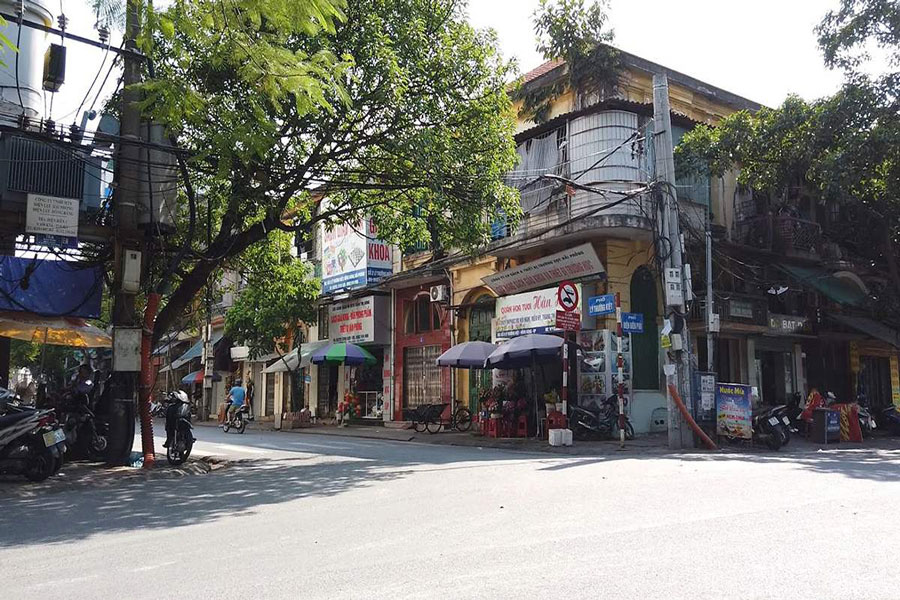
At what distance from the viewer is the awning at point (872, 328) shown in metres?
22.1

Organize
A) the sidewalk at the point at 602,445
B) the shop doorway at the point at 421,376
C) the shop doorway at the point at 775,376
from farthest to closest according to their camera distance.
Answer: the shop doorway at the point at 421,376 → the shop doorway at the point at 775,376 → the sidewalk at the point at 602,445

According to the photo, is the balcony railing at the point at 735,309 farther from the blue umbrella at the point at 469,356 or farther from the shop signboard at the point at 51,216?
the shop signboard at the point at 51,216

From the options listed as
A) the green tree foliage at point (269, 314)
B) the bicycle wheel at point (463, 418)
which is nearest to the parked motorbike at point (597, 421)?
the bicycle wheel at point (463, 418)

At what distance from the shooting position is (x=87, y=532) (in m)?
6.82

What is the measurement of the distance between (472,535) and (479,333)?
16.6m

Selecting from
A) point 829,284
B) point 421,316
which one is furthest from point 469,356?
point 829,284

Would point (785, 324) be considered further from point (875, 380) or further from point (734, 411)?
point (875, 380)

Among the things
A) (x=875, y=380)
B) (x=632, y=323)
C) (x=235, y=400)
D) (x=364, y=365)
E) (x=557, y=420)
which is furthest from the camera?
(x=364, y=365)

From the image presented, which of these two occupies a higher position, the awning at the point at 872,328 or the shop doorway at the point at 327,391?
the awning at the point at 872,328

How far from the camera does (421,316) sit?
83.7 feet

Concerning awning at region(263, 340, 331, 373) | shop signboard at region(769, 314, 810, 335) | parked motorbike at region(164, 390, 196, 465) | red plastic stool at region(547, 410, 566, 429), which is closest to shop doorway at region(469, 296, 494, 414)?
red plastic stool at region(547, 410, 566, 429)

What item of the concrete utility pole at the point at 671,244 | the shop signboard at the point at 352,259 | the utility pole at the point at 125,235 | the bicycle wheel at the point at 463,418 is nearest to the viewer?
the utility pole at the point at 125,235

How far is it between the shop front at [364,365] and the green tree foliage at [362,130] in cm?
1058

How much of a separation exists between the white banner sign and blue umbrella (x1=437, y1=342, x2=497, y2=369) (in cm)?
1012
